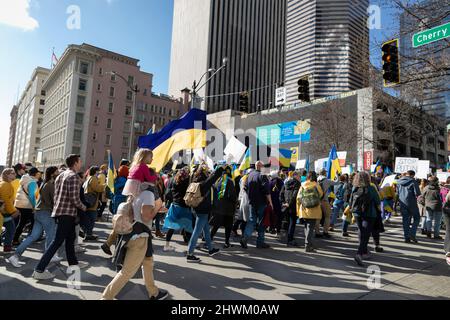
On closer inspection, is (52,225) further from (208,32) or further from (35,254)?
(208,32)

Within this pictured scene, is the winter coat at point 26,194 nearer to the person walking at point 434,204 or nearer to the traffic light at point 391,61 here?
the traffic light at point 391,61

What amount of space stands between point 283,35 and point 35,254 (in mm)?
115702

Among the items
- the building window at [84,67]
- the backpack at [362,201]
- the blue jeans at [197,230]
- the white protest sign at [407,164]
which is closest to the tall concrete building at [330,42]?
the white protest sign at [407,164]

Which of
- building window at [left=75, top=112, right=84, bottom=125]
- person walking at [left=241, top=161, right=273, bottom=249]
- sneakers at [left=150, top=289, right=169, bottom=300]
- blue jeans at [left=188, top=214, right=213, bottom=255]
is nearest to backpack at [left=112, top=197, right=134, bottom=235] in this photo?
sneakers at [left=150, top=289, right=169, bottom=300]

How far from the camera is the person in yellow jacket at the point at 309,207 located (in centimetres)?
688

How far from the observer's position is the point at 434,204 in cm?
921

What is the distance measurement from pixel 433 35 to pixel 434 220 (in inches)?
225

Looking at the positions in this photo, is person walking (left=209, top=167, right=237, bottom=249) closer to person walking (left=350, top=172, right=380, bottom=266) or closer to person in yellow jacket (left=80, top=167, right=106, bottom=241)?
person walking (left=350, top=172, right=380, bottom=266)

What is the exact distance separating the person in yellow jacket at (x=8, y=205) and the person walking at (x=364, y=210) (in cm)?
686

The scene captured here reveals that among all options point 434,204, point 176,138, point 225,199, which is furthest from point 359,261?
point 434,204

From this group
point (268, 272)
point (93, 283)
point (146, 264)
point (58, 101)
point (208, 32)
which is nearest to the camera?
point (146, 264)
